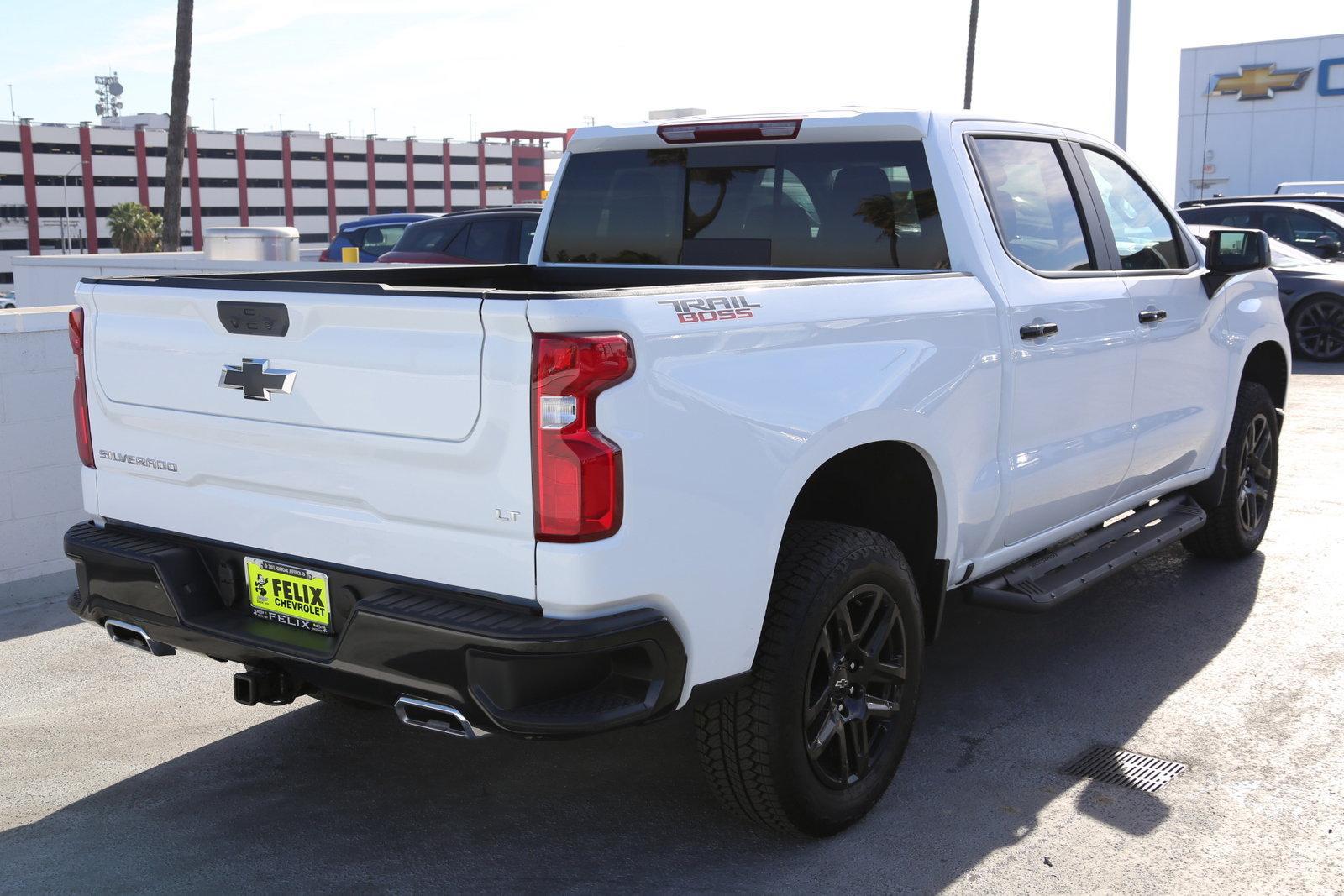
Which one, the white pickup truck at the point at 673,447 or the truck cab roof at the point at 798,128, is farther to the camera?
the truck cab roof at the point at 798,128

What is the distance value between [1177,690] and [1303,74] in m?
48.3

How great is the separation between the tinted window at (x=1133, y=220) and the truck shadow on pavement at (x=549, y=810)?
1697 millimetres

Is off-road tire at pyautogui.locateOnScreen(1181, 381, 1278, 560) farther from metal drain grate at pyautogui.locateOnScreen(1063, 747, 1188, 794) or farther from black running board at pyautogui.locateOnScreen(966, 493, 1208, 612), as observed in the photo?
metal drain grate at pyautogui.locateOnScreen(1063, 747, 1188, 794)

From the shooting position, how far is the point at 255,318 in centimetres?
340

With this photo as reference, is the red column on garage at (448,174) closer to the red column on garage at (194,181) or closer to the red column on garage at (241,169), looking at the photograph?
the red column on garage at (241,169)

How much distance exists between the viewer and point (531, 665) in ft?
9.75

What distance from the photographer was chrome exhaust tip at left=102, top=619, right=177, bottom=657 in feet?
12.3

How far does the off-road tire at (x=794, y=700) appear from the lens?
3.47 meters

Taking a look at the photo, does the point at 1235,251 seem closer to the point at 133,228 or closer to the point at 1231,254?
the point at 1231,254

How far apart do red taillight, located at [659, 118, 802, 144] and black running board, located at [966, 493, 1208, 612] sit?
1.73 metres

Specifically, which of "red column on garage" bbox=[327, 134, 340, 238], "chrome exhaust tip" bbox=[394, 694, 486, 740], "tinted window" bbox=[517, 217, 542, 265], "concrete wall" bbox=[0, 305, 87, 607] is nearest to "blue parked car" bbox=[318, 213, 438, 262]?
"tinted window" bbox=[517, 217, 542, 265]

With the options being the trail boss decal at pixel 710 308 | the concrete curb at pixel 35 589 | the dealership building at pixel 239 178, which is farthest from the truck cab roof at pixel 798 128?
the dealership building at pixel 239 178

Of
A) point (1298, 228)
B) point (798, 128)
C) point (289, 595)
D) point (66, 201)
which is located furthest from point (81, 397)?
point (66, 201)

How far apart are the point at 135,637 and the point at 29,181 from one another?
4997 inches
